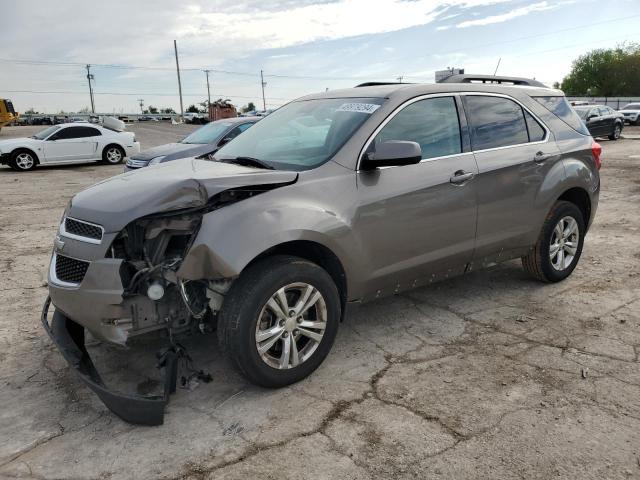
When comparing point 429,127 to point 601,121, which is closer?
point 429,127

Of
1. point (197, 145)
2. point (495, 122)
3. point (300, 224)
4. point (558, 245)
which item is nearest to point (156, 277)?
point (300, 224)

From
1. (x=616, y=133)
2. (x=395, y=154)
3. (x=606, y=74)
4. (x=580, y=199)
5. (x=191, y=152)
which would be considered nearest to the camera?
(x=395, y=154)

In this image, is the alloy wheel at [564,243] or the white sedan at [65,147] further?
the white sedan at [65,147]

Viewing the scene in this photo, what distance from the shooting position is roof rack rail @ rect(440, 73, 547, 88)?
4674mm

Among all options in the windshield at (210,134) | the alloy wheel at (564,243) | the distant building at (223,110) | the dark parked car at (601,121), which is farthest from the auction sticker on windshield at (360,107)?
the distant building at (223,110)

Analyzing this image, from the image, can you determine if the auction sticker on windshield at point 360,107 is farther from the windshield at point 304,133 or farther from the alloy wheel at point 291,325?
the alloy wheel at point 291,325

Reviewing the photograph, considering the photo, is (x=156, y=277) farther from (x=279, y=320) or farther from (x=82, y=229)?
(x=279, y=320)

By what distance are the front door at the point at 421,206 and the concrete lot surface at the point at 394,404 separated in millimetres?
560

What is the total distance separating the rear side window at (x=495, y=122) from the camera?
167 inches

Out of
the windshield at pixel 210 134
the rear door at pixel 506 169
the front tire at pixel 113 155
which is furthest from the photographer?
the front tire at pixel 113 155

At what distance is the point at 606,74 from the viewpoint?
258 feet

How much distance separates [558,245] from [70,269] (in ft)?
13.5

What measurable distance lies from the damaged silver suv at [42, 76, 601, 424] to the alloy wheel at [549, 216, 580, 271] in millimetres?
359

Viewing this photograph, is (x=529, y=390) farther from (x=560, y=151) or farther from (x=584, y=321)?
(x=560, y=151)
